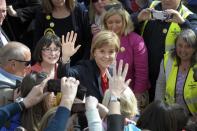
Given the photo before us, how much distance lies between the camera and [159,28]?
202 inches

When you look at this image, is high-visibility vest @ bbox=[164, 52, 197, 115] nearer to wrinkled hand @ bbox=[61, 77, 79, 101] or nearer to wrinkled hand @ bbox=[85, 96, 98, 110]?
wrinkled hand @ bbox=[85, 96, 98, 110]

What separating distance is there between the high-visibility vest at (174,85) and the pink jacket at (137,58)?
0.26 metres

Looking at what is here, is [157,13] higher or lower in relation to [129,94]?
higher

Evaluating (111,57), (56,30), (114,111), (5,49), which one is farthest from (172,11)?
(114,111)

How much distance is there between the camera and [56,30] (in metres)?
5.35

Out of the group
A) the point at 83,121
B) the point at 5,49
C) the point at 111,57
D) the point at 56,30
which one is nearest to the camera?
the point at 83,121

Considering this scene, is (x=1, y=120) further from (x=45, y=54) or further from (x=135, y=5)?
(x=135, y=5)

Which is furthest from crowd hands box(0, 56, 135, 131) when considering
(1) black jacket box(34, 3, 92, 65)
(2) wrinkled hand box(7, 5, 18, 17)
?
(2) wrinkled hand box(7, 5, 18, 17)

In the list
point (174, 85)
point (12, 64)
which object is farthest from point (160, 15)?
point (12, 64)

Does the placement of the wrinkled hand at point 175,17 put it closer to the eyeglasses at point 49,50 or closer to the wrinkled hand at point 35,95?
the eyeglasses at point 49,50

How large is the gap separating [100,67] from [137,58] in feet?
2.50

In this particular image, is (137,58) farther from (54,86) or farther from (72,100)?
(72,100)

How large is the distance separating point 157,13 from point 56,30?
3.57 ft

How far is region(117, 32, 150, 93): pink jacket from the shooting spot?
16.6ft
